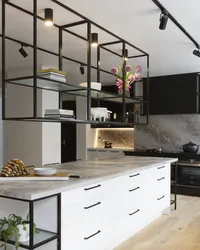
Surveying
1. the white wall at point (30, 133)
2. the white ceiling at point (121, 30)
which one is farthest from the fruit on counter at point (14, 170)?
the white wall at point (30, 133)

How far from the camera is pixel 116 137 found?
25.8 ft

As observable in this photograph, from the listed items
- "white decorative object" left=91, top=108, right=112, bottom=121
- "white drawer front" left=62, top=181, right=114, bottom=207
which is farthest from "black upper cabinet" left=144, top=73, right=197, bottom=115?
"white drawer front" left=62, top=181, right=114, bottom=207

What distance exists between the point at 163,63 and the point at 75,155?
4.06 meters

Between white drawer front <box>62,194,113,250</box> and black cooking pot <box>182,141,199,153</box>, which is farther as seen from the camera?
black cooking pot <box>182,141,199,153</box>

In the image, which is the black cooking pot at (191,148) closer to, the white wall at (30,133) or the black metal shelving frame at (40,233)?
the white wall at (30,133)

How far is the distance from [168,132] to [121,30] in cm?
363

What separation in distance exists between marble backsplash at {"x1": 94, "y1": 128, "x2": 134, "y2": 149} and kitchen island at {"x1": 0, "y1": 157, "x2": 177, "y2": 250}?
3.58 metres

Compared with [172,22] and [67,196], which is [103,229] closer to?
[67,196]

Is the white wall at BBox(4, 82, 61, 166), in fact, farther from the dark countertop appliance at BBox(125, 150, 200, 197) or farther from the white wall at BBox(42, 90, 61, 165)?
the dark countertop appliance at BBox(125, 150, 200, 197)

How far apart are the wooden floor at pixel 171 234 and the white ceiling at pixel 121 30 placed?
2.53 metres

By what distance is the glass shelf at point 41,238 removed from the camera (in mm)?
2059

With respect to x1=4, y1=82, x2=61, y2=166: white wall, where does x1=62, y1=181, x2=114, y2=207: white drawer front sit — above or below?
below

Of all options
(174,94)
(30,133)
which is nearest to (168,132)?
(174,94)

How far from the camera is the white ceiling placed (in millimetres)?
2902
